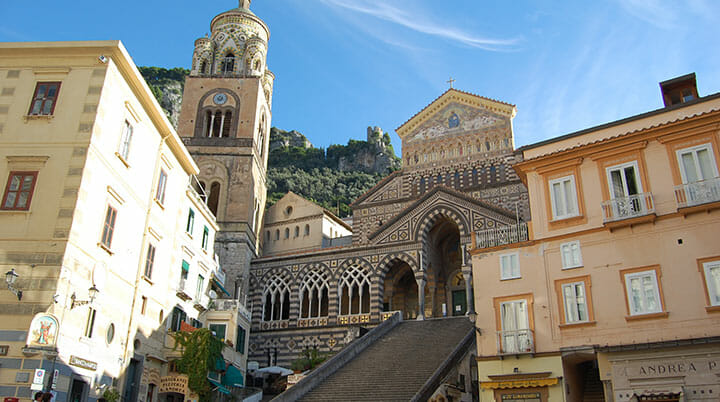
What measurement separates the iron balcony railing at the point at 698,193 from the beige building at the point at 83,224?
15391 mm

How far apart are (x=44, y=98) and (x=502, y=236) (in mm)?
14240

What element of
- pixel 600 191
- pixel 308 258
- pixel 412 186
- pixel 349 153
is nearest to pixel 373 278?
pixel 308 258

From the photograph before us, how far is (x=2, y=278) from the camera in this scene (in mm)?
15430

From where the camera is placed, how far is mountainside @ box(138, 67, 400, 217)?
77812 millimetres

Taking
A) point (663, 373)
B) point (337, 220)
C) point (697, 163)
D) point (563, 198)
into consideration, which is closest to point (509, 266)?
point (563, 198)

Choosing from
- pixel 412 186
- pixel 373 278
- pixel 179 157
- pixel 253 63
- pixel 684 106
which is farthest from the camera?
pixel 253 63

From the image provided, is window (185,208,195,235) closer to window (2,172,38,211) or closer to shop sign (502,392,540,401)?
window (2,172,38,211)

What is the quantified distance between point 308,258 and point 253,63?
1533cm

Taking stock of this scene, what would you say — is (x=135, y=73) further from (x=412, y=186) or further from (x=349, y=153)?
(x=349, y=153)

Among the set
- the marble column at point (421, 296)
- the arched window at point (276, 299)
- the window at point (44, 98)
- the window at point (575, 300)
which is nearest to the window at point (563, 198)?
the window at point (575, 300)

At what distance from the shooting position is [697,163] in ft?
52.2

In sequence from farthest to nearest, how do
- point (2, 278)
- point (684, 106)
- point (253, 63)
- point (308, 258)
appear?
point (253, 63), point (308, 258), point (684, 106), point (2, 278)

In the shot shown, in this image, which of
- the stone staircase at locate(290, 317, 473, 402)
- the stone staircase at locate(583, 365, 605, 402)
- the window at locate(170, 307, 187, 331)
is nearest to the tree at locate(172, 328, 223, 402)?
the window at locate(170, 307, 187, 331)

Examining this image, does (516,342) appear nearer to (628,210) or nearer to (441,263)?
(628,210)
